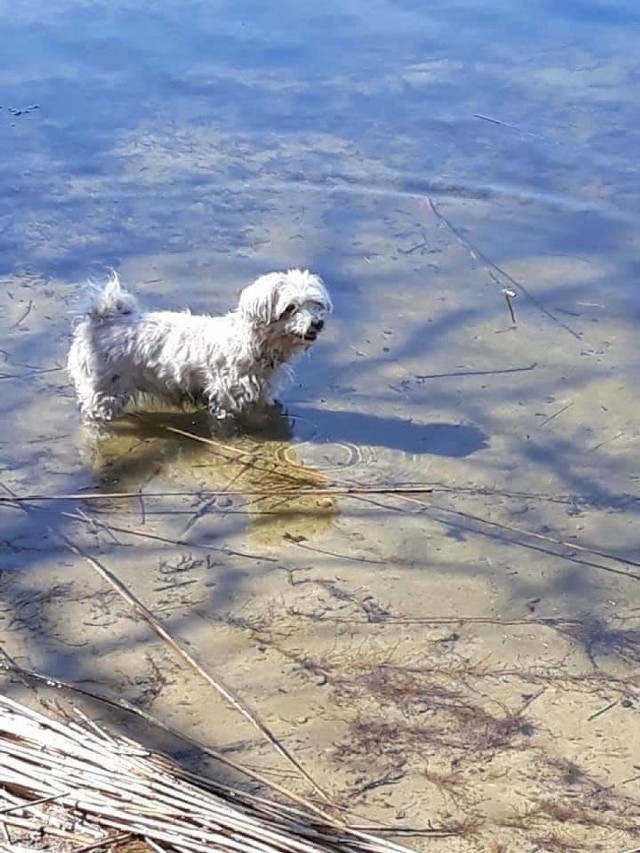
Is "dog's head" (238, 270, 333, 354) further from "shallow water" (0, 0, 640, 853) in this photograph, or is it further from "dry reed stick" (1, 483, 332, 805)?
"dry reed stick" (1, 483, 332, 805)

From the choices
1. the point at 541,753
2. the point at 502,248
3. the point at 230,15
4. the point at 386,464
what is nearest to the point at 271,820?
the point at 541,753

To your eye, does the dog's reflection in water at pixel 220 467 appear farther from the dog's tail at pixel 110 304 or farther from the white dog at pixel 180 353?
the dog's tail at pixel 110 304

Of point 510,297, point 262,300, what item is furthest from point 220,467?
point 510,297

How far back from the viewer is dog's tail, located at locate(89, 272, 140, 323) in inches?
252

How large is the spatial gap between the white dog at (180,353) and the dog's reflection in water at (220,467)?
12 centimetres

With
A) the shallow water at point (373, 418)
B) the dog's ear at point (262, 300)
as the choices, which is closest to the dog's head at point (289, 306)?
the dog's ear at point (262, 300)

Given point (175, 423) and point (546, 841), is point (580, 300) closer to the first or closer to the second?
point (175, 423)

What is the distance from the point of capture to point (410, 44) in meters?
11.5

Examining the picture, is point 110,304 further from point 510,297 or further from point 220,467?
point 510,297

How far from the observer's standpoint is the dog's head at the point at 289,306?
6.22m

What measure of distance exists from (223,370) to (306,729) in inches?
95.6

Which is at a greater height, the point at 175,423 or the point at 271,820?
the point at 271,820

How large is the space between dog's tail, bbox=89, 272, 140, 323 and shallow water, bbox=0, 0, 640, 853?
48cm

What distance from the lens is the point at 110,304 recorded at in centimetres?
642
